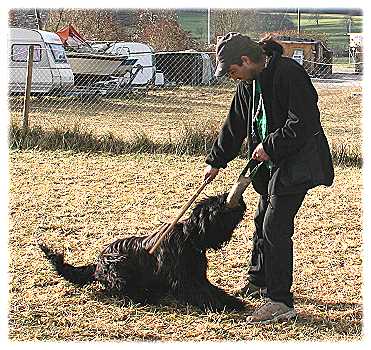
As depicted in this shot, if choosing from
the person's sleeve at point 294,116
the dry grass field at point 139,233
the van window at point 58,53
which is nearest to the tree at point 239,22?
the van window at point 58,53

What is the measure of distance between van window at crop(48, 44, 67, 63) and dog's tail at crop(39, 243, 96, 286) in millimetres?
12834

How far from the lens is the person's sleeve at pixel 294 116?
3539mm

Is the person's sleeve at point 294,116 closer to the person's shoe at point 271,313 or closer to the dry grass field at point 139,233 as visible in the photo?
the person's shoe at point 271,313

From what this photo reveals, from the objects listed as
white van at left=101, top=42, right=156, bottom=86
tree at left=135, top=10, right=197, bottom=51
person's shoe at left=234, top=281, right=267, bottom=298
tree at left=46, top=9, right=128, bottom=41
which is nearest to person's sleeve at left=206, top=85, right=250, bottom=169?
person's shoe at left=234, top=281, right=267, bottom=298

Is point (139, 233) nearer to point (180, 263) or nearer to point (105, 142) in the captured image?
point (180, 263)

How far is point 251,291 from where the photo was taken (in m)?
4.24

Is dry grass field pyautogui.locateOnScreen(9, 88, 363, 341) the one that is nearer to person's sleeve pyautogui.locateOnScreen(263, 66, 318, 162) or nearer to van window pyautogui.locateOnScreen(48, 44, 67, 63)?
person's sleeve pyautogui.locateOnScreen(263, 66, 318, 162)

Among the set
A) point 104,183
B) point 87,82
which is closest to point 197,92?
point 87,82

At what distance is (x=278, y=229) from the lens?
373 cm

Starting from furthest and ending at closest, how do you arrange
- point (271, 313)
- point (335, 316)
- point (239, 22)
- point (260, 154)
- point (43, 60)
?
point (43, 60) → point (239, 22) → point (335, 316) → point (271, 313) → point (260, 154)

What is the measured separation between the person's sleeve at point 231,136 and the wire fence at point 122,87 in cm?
638

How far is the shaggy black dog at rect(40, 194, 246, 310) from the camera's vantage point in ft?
12.9

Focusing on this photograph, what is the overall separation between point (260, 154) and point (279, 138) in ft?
0.51

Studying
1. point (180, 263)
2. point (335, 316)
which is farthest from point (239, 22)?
point (335, 316)
